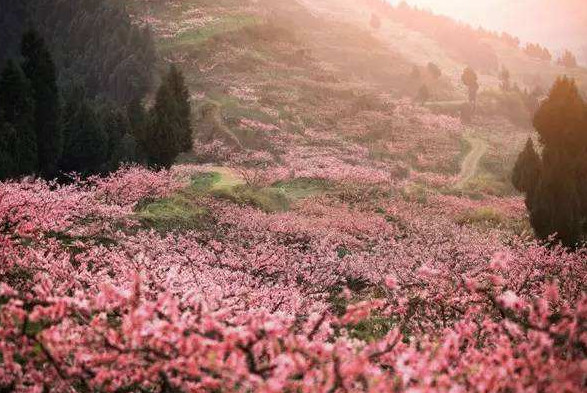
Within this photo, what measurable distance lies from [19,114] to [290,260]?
641 inches

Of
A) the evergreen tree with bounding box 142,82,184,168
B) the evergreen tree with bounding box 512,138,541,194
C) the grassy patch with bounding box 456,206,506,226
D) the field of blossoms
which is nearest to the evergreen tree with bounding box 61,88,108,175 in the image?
the evergreen tree with bounding box 142,82,184,168

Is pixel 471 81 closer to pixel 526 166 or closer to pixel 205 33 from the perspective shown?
pixel 205 33

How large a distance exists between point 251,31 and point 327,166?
154 ft

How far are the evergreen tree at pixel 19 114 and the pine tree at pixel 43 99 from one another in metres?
1.18

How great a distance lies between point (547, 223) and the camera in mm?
19922

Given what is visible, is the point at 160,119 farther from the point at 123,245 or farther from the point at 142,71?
the point at 142,71

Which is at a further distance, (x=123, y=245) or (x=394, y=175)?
(x=394, y=175)

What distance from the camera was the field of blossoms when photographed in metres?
4.13

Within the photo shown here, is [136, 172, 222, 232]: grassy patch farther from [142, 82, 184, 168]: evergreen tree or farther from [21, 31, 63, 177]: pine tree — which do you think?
[21, 31, 63, 177]: pine tree

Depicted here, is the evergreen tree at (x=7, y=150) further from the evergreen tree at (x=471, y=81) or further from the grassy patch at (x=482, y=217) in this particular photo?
the evergreen tree at (x=471, y=81)

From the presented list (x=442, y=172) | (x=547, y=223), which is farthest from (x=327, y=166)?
(x=547, y=223)

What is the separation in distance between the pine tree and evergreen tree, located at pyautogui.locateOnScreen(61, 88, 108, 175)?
12.6 ft

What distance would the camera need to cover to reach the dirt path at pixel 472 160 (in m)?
41.7

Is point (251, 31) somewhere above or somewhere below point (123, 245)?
above
